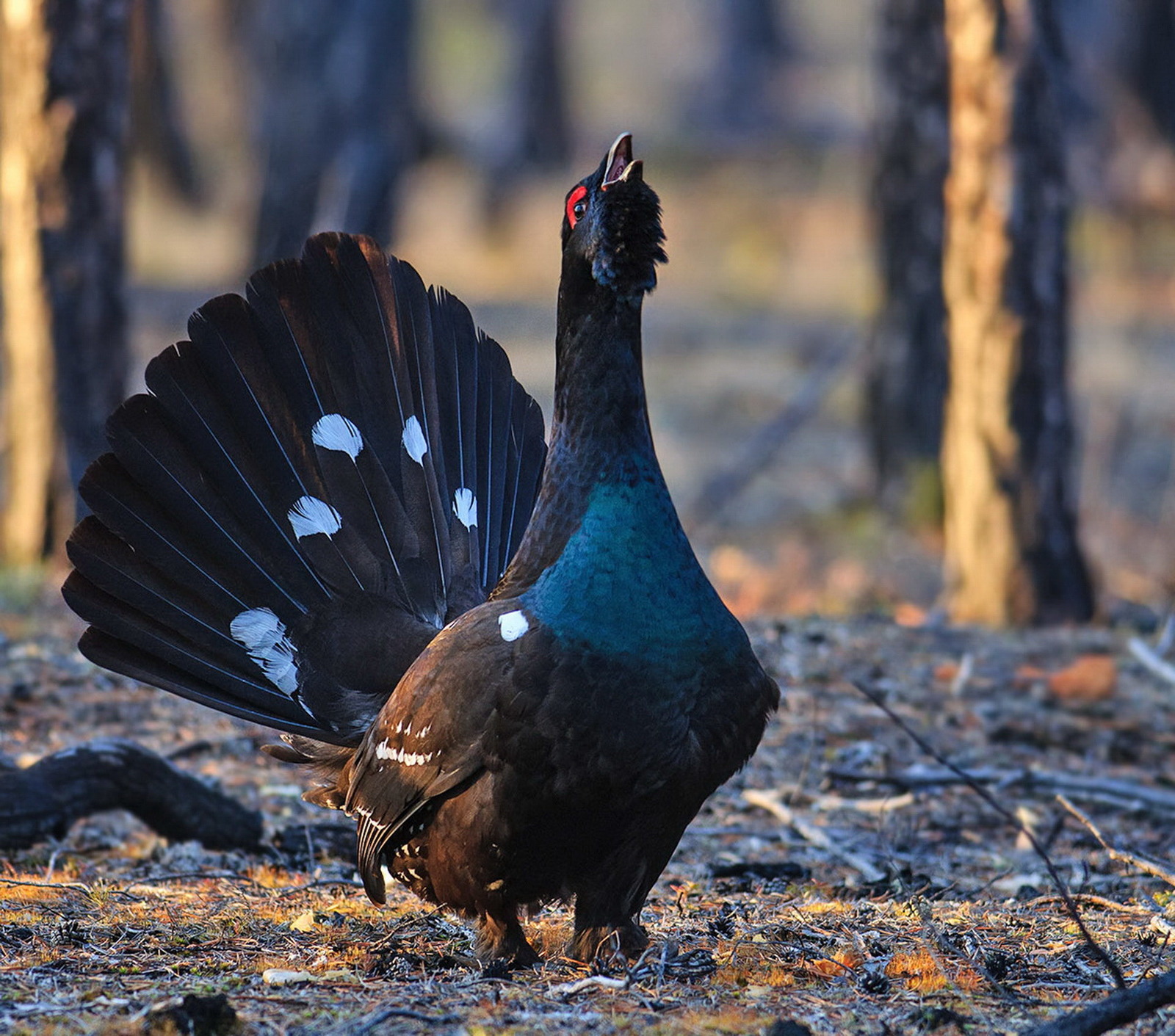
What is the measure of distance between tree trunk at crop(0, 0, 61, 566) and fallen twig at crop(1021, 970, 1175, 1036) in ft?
23.9

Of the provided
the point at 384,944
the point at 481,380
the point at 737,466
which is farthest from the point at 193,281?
the point at 384,944

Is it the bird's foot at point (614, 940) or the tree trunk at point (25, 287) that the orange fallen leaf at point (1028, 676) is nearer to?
the bird's foot at point (614, 940)

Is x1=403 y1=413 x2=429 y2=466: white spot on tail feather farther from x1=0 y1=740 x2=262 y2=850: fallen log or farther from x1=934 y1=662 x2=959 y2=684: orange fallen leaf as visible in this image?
x1=934 y1=662 x2=959 y2=684: orange fallen leaf

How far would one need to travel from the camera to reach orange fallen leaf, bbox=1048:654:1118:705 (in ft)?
24.0

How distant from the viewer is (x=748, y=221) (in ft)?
88.1

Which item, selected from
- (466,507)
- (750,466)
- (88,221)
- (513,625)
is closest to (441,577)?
(466,507)

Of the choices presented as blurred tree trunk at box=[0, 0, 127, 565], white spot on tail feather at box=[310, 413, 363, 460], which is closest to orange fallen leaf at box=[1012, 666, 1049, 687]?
white spot on tail feather at box=[310, 413, 363, 460]

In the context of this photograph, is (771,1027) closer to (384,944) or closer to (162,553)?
(384,944)

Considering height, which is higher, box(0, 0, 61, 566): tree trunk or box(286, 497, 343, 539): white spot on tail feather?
box(0, 0, 61, 566): tree trunk

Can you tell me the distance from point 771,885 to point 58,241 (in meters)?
5.73

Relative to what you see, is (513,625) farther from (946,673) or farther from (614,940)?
(946,673)

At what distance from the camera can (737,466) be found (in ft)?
46.6

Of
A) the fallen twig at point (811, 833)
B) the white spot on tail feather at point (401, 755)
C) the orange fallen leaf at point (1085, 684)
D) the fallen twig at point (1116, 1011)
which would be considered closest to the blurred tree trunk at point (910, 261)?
the orange fallen leaf at point (1085, 684)

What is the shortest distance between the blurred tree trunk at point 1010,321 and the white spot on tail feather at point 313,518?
457 centimetres
